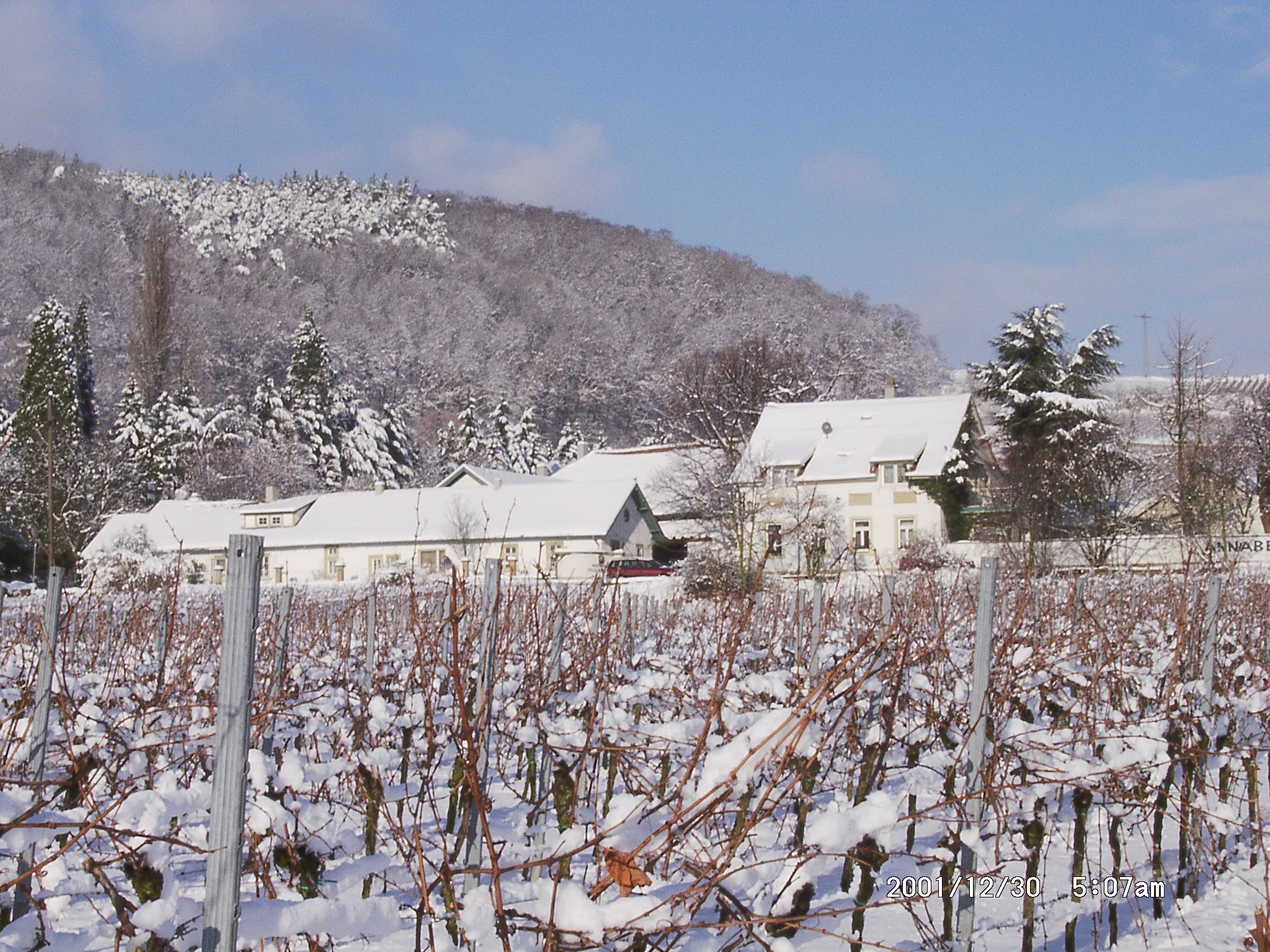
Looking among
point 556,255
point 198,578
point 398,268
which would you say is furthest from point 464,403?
point 556,255

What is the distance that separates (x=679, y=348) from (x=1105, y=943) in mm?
95448

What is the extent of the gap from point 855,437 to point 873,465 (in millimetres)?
2799

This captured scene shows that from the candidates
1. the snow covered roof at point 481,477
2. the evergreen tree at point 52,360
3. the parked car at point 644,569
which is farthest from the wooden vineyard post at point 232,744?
the evergreen tree at point 52,360

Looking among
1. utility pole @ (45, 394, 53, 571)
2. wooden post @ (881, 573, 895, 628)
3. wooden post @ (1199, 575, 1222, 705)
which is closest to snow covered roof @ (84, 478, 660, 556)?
wooden post @ (881, 573, 895, 628)

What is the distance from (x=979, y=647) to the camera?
4.48 metres

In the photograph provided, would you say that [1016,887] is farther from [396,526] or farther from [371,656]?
[396,526]

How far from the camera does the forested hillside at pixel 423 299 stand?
76375 millimetres

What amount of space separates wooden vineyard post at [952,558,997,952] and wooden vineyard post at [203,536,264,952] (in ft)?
7.96

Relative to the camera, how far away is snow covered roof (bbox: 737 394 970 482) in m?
38.3

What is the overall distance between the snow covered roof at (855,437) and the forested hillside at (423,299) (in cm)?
1310

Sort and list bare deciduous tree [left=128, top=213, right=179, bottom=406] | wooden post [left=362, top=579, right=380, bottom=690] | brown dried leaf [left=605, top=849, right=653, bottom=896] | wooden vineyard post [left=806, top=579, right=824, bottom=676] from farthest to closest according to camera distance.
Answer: bare deciduous tree [left=128, top=213, right=179, bottom=406]
wooden post [left=362, top=579, right=380, bottom=690]
wooden vineyard post [left=806, top=579, right=824, bottom=676]
brown dried leaf [left=605, top=849, right=653, bottom=896]

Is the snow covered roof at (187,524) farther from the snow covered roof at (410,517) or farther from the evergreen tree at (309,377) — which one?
the evergreen tree at (309,377)

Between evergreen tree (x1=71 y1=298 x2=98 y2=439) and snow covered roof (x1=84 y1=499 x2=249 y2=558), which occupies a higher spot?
evergreen tree (x1=71 y1=298 x2=98 y2=439)

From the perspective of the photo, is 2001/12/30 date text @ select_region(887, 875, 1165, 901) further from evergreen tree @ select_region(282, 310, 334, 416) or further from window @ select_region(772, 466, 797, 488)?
evergreen tree @ select_region(282, 310, 334, 416)
